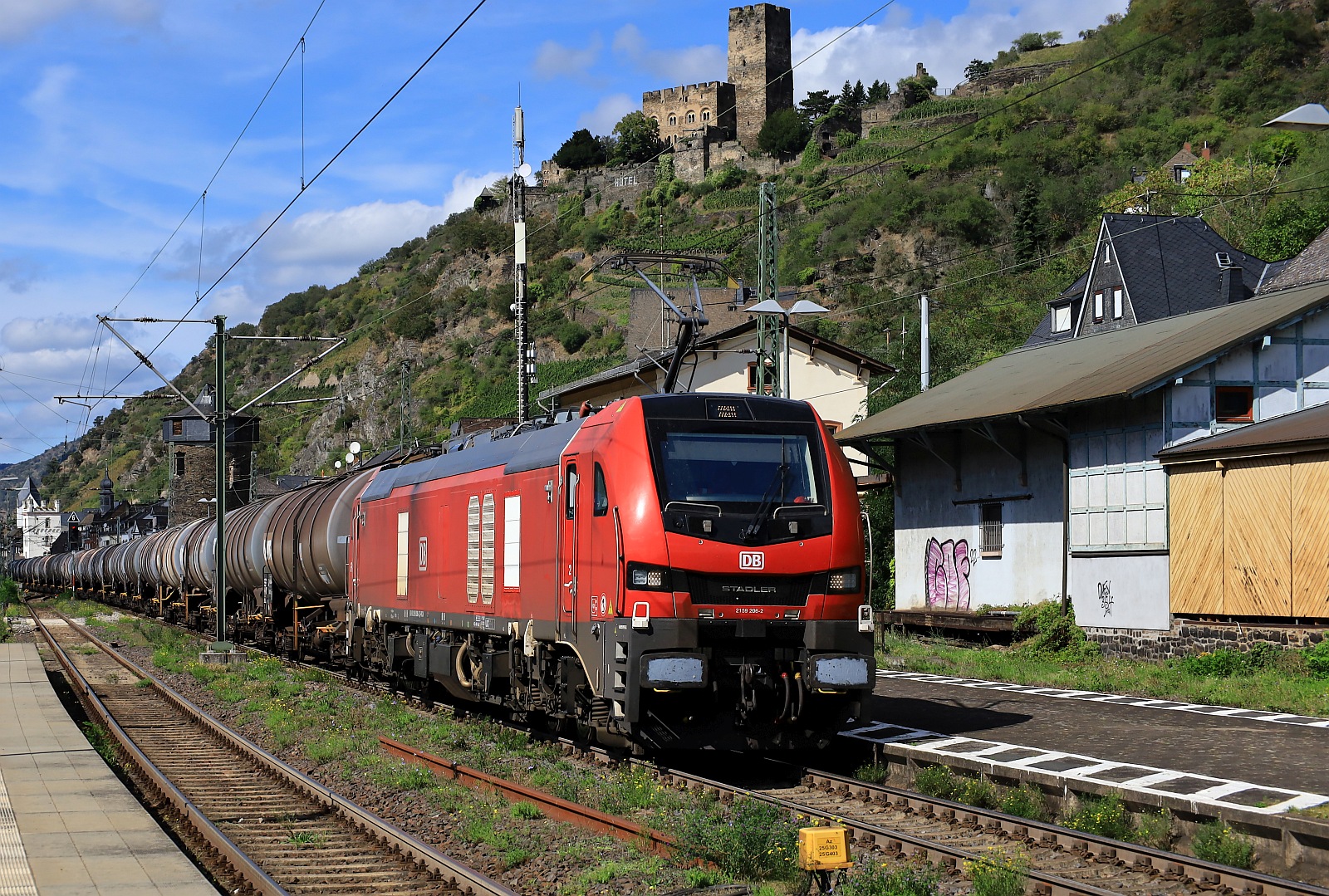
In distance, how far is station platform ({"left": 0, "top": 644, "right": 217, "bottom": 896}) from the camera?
28.2ft

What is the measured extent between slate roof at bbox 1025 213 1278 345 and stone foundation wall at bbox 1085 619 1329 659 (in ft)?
73.5

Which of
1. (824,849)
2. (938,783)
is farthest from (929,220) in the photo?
(824,849)

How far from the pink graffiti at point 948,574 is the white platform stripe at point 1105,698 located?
22.6ft

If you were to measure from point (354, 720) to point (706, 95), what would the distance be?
519 ft

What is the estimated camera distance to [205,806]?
41.9ft

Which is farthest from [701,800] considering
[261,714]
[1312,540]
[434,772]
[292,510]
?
[292,510]

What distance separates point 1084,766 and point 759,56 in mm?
166613

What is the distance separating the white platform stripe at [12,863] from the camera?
8461mm

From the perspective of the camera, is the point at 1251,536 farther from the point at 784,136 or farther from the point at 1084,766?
the point at 784,136

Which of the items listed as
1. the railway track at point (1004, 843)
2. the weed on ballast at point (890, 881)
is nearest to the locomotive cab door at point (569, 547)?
the railway track at point (1004, 843)

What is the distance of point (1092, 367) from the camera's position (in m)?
28.6

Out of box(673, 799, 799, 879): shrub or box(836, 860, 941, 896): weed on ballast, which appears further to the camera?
box(673, 799, 799, 879): shrub

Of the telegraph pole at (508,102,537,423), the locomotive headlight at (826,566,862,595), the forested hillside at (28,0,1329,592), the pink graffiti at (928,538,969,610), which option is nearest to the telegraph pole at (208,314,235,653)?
the telegraph pole at (508,102,537,423)

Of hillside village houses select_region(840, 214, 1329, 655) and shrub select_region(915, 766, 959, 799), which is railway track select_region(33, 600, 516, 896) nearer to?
shrub select_region(915, 766, 959, 799)
